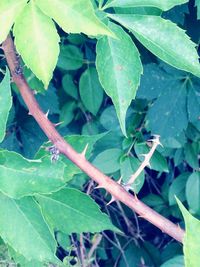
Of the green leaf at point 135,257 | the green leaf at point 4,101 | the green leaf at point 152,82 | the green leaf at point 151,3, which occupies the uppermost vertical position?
the green leaf at point 151,3

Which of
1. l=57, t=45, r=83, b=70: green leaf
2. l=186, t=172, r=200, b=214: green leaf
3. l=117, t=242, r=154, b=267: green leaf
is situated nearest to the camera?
l=57, t=45, r=83, b=70: green leaf

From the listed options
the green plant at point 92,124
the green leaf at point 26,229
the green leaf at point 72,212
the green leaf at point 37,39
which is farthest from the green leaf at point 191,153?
the green leaf at point 37,39

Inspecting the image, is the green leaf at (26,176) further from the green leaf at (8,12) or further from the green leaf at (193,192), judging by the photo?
the green leaf at (193,192)

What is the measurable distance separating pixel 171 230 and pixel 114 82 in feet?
0.82

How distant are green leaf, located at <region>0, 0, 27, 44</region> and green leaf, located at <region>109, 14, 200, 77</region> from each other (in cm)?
20

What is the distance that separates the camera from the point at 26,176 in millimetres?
737

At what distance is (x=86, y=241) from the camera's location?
59.4 inches

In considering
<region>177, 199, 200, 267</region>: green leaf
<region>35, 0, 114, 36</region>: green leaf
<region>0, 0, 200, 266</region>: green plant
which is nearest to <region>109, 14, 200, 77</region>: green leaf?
<region>0, 0, 200, 266</region>: green plant

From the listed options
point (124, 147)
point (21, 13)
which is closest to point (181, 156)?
point (124, 147)

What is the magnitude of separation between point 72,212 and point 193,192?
1.67 ft

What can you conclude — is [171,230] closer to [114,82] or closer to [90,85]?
[114,82]

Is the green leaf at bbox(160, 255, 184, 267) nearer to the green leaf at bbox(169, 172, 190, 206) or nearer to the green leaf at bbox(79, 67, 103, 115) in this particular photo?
the green leaf at bbox(169, 172, 190, 206)

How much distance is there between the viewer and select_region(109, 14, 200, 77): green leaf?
2.49 feet

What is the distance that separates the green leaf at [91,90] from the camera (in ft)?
4.08
